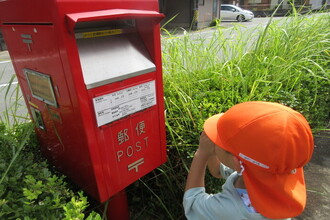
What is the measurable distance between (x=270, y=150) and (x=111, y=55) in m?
0.81

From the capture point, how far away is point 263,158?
2.99 feet

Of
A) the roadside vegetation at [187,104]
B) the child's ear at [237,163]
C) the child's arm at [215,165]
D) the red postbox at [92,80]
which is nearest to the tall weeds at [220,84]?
the roadside vegetation at [187,104]

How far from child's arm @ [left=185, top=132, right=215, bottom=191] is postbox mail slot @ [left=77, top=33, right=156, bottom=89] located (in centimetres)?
47

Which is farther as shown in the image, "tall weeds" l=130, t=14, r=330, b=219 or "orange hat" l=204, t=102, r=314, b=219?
"tall weeds" l=130, t=14, r=330, b=219

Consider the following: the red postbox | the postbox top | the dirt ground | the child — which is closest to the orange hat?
the child

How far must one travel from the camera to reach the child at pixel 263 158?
2.94ft

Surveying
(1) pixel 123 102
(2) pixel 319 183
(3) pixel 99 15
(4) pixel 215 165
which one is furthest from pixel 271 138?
(2) pixel 319 183

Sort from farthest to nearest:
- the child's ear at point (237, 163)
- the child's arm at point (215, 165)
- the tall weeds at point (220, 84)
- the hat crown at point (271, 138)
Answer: the tall weeds at point (220, 84)
the child's arm at point (215, 165)
the child's ear at point (237, 163)
the hat crown at point (271, 138)

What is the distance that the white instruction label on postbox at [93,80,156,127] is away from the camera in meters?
1.14

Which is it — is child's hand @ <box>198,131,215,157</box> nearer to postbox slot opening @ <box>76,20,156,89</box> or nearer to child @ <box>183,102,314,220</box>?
child @ <box>183,102,314,220</box>

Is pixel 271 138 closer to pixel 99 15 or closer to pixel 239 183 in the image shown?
pixel 239 183

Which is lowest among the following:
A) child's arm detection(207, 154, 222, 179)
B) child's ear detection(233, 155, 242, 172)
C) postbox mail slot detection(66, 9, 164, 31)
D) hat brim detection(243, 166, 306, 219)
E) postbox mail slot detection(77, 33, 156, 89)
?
child's arm detection(207, 154, 222, 179)

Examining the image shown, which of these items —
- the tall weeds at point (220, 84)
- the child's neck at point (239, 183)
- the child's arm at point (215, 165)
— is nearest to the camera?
the child's neck at point (239, 183)

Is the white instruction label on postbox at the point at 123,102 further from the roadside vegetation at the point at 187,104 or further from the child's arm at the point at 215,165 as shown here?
the child's arm at the point at 215,165
